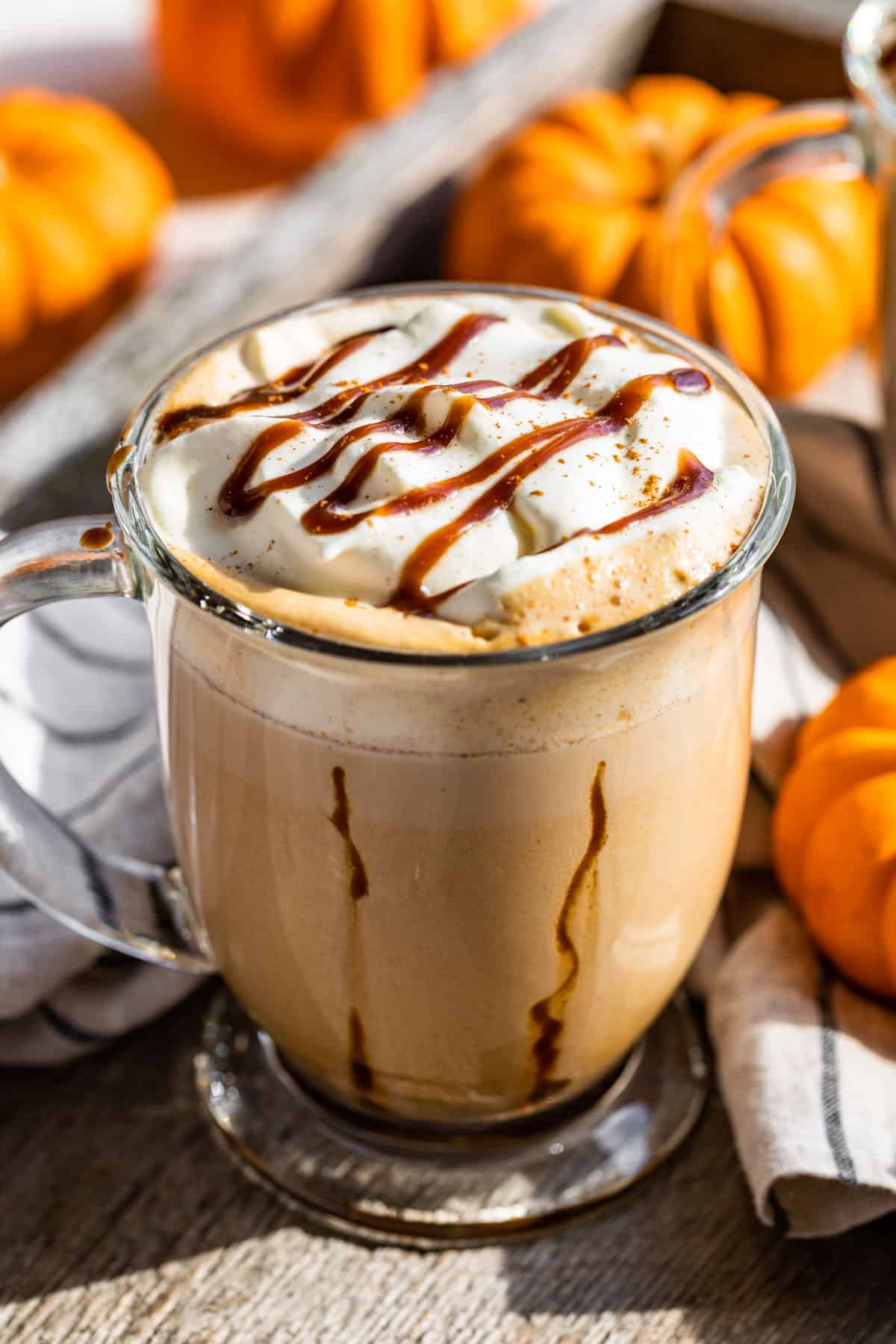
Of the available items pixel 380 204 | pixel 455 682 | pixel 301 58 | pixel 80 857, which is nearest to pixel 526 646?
pixel 455 682

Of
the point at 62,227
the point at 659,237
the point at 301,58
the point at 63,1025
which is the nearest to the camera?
the point at 63,1025

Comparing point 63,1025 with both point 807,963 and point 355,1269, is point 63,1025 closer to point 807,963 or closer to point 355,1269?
point 355,1269

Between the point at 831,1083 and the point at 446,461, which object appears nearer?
the point at 446,461

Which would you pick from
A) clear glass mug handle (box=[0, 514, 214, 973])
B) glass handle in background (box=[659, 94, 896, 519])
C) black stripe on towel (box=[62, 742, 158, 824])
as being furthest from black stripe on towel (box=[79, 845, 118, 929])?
glass handle in background (box=[659, 94, 896, 519])

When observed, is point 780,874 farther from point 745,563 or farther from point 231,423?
point 231,423

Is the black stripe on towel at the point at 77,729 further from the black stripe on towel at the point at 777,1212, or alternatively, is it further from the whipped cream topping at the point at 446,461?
the black stripe on towel at the point at 777,1212

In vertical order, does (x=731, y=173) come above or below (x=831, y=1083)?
above

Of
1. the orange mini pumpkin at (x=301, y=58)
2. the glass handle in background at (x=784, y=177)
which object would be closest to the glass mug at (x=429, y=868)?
the glass handle in background at (x=784, y=177)

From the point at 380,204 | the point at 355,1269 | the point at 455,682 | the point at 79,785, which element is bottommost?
the point at 355,1269
